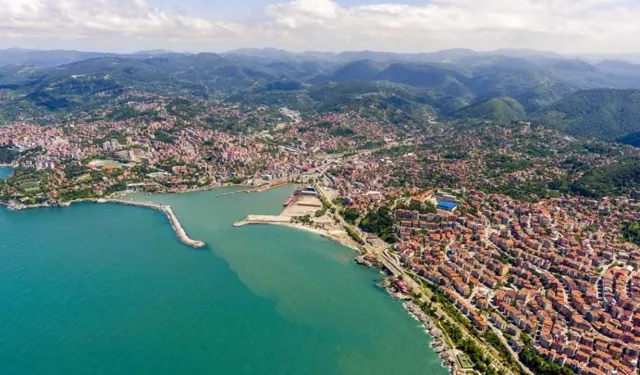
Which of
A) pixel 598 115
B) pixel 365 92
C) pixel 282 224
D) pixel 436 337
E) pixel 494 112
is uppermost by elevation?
pixel 365 92

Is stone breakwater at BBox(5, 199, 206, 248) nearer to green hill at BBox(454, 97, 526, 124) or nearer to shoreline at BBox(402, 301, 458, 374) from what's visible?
shoreline at BBox(402, 301, 458, 374)

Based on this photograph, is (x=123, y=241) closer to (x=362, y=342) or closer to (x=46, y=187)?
(x=46, y=187)

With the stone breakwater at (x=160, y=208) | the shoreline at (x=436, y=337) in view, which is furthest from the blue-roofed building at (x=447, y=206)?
the stone breakwater at (x=160, y=208)

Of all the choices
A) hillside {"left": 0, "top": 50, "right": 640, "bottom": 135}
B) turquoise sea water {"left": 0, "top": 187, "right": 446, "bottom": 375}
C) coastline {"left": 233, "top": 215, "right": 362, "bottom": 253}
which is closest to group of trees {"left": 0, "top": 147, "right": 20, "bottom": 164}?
turquoise sea water {"left": 0, "top": 187, "right": 446, "bottom": 375}

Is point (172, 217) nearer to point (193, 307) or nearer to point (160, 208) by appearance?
point (160, 208)

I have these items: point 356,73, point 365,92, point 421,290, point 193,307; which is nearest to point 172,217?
point 193,307

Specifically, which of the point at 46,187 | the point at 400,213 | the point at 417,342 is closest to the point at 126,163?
the point at 46,187

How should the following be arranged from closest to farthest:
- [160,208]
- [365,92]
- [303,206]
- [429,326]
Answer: [429,326]
[160,208]
[303,206]
[365,92]
